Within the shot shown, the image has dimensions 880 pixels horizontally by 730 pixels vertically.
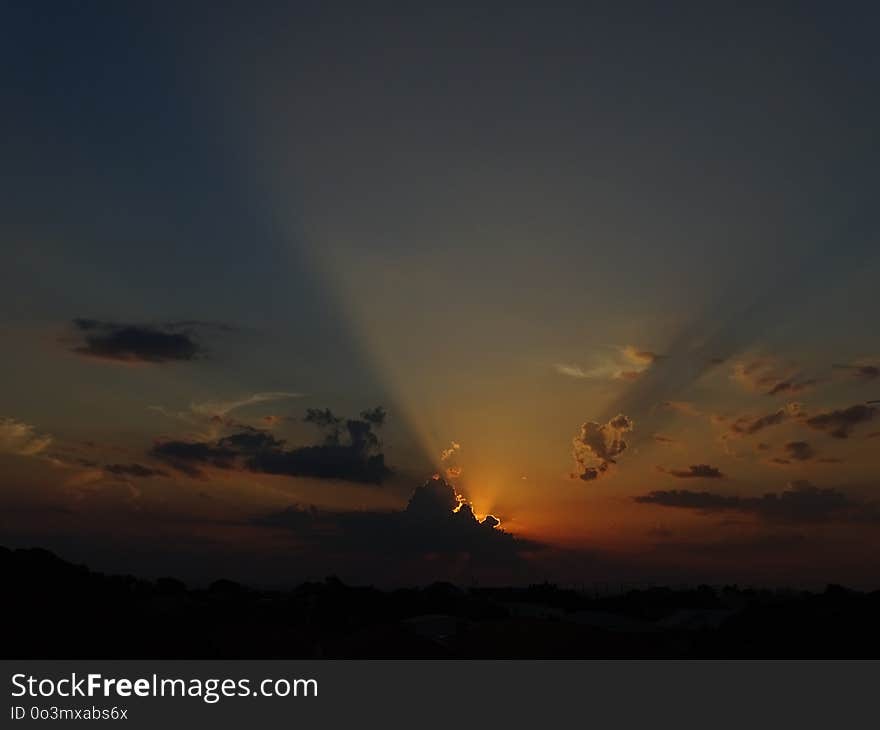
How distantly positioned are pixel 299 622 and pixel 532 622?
2010 centimetres

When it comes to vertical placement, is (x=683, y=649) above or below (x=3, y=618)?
below

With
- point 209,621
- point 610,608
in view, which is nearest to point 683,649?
point 209,621

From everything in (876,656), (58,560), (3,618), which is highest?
(58,560)

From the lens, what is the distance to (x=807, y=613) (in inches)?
1668

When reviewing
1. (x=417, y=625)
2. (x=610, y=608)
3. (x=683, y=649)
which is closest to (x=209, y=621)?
(x=417, y=625)

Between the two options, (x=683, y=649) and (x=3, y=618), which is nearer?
(x=3, y=618)
